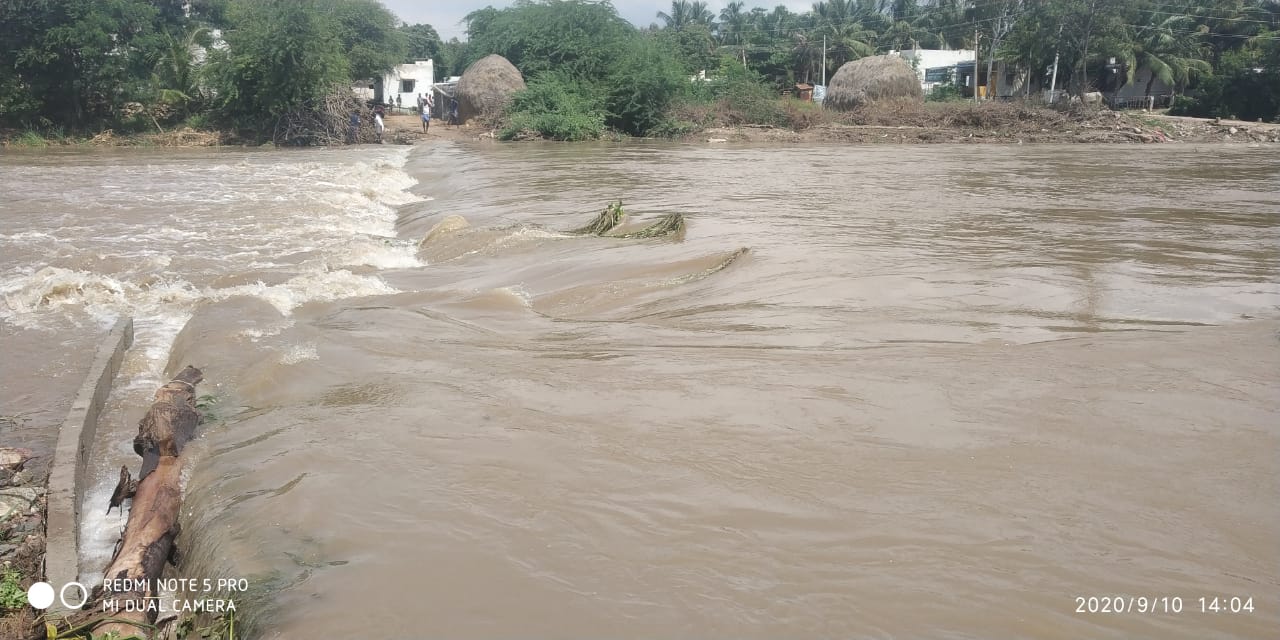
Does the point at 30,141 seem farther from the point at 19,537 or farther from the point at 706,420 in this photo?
the point at 706,420

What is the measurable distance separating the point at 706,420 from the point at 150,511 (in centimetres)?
231

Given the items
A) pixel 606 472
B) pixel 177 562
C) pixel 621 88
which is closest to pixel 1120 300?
pixel 606 472

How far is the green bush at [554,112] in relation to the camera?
27938 mm

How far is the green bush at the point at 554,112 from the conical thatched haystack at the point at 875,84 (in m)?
9.89

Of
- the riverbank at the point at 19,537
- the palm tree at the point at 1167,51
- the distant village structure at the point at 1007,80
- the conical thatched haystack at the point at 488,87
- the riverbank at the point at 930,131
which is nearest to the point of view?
the riverbank at the point at 19,537

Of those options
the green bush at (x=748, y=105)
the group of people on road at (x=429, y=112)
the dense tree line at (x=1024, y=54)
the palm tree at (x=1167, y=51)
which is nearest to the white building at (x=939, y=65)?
the dense tree line at (x=1024, y=54)

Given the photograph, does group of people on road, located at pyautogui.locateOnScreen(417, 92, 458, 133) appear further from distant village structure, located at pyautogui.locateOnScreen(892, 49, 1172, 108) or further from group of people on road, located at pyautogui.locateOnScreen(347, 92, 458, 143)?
distant village structure, located at pyautogui.locateOnScreen(892, 49, 1172, 108)

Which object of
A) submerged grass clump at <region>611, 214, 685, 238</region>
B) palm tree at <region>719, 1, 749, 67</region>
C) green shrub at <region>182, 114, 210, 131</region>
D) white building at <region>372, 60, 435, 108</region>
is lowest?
submerged grass clump at <region>611, 214, 685, 238</region>

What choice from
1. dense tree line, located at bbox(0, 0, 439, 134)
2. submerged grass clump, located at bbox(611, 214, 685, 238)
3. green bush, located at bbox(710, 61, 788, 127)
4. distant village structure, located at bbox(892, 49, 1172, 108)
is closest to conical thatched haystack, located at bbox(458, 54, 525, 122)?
dense tree line, located at bbox(0, 0, 439, 134)

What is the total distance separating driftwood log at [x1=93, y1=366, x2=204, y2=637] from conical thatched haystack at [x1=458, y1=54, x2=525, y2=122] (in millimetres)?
27461

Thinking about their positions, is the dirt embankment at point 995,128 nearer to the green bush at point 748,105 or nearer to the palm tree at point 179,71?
the green bush at point 748,105

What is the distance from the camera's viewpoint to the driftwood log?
2719 mm

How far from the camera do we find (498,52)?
36125 mm

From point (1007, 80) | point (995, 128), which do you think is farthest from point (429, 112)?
point (1007, 80)
